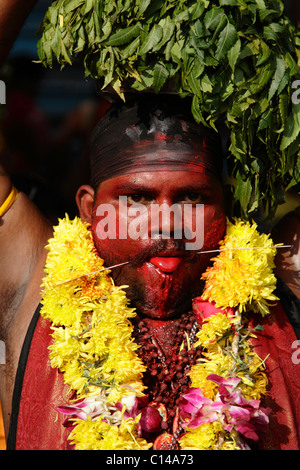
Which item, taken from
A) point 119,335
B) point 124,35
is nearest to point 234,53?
point 124,35

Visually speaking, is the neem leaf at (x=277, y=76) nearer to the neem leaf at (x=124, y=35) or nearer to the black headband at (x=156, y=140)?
the black headband at (x=156, y=140)

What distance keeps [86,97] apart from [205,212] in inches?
82.9

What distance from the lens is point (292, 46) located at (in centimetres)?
284

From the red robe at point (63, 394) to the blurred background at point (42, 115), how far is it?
163 centimetres

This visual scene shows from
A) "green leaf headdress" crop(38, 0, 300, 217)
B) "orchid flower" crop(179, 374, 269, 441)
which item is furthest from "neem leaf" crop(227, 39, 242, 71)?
"orchid flower" crop(179, 374, 269, 441)

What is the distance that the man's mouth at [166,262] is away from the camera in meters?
2.91

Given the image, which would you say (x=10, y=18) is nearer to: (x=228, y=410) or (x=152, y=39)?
(x=152, y=39)

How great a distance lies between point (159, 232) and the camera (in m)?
2.90

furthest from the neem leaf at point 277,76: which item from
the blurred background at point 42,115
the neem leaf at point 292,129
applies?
the blurred background at point 42,115

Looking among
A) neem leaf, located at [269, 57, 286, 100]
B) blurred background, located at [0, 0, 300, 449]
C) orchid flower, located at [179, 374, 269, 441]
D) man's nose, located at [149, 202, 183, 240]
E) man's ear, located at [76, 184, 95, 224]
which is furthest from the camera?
blurred background, located at [0, 0, 300, 449]

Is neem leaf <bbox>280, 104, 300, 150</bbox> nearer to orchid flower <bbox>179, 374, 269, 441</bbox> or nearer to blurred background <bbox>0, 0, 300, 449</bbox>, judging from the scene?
orchid flower <bbox>179, 374, 269, 441</bbox>

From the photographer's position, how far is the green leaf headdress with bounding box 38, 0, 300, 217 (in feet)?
8.78

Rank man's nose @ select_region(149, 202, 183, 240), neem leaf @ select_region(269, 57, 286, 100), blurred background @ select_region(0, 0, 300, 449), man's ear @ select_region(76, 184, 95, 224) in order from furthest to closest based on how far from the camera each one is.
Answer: blurred background @ select_region(0, 0, 300, 449) → man's ear @ select_region(76, 184, 95, 224) → man's nose @ select_region(149, 202, 183, 240) → neem leaf @ select_region(269, 57, 286, 100)

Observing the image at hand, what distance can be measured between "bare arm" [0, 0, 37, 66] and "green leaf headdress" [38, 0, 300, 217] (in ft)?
0.51
